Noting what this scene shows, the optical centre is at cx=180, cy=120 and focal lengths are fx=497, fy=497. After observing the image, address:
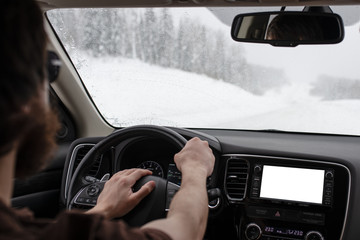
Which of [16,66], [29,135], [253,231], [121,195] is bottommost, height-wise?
[253,231]

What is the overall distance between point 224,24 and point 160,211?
1.91m

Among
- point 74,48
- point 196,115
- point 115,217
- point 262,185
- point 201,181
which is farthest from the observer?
point 196,115

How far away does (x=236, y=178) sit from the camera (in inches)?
122

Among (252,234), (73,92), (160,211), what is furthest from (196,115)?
(160,211)

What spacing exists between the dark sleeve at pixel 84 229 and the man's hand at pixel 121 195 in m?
0.96

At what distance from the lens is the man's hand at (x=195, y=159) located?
6.71 ft

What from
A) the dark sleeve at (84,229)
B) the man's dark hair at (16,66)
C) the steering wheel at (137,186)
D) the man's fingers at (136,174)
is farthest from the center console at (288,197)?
the man's dark hair at (16,66)

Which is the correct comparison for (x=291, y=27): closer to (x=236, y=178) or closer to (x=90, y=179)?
(x=236, y=178)

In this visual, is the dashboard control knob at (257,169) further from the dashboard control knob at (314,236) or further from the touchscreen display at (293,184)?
the dashboard control knob at (314,236)

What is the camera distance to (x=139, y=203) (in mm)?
2525

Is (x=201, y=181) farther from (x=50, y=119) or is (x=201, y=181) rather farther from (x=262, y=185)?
(x=262, y=185)

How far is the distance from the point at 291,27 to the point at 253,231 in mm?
1242

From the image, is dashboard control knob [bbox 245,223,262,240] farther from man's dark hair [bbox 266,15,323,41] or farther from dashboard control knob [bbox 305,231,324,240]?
man's dark hair [bbox 266,15,323,41]

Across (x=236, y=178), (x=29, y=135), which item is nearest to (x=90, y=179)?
(x=236, y=178)
